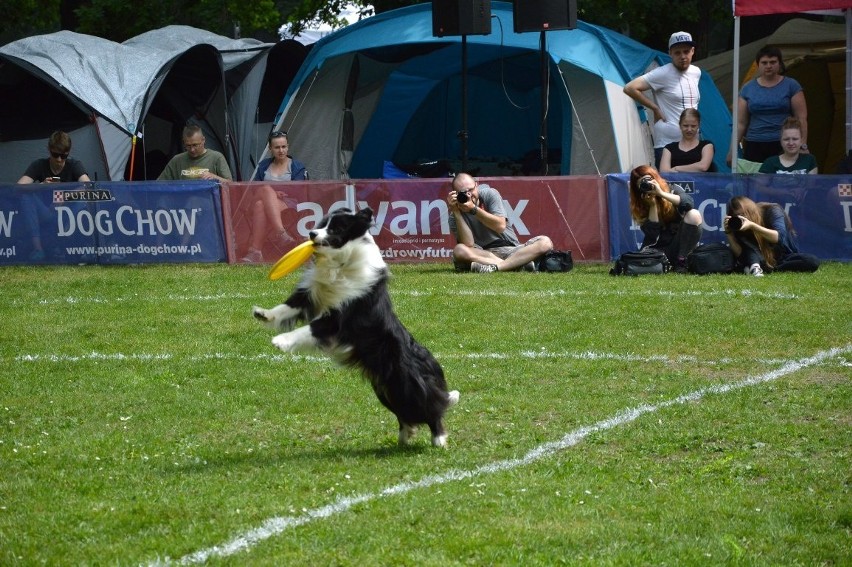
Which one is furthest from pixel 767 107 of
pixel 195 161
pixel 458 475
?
pixel 458 475

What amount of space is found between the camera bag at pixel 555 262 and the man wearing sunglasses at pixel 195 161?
14.9 feet

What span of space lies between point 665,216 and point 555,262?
4.09ft

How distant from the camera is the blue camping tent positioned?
17016mm

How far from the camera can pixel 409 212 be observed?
14.2m

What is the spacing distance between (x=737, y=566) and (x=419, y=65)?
1602 centimetres

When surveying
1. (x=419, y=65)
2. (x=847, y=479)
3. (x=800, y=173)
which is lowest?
(x=847, y=479)

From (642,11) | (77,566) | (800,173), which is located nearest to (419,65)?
(642,11)

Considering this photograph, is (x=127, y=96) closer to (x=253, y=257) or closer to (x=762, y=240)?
(x=253, y=257)

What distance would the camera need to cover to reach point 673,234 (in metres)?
13.0

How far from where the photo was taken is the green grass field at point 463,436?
16.0ft

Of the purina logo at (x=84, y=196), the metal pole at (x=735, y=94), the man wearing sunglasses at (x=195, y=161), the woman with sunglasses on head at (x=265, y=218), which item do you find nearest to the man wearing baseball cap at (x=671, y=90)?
the metal pole at (x=735, y=94)

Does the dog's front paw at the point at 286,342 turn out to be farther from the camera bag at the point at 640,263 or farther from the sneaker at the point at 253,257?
the sneaker at the point at 253,257

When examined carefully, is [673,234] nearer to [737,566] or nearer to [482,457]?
[482,457]

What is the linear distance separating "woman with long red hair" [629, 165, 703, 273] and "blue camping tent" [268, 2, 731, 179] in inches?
148
